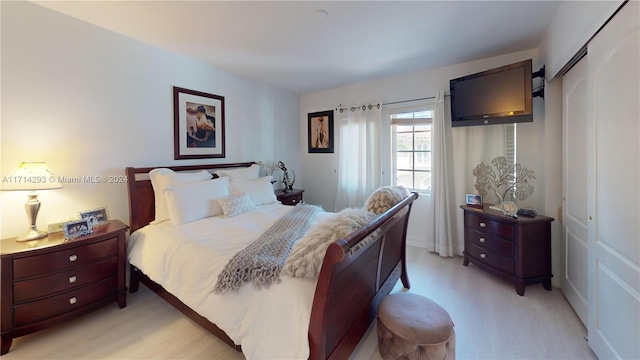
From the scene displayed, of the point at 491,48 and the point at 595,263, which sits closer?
the point at 595,263

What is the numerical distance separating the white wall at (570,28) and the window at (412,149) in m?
1.30

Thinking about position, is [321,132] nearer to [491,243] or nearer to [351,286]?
[491,243]

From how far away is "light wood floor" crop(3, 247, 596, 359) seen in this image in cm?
165

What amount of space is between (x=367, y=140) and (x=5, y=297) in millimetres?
3841

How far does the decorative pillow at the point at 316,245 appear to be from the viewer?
4.24 ft

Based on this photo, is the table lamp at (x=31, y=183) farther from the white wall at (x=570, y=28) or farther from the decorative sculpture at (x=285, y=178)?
the white wall at (x=570, y=28)

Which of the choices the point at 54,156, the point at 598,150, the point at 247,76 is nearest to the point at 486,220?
the point at 598,150

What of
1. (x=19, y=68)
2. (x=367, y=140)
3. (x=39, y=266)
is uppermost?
(x=19, y=68)

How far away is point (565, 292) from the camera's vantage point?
7.25ft

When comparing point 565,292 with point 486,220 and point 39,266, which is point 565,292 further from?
point 39,266

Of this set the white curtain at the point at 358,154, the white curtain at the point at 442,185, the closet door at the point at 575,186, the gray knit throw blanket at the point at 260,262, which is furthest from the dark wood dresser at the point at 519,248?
the gray knit throw blanket at the point at 260,262

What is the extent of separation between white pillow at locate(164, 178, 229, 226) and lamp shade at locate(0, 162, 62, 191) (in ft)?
2.51

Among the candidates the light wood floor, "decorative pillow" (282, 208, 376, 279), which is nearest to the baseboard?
the light wood floor

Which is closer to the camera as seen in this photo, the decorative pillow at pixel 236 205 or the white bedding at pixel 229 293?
the white bedding at pixel 229 293
